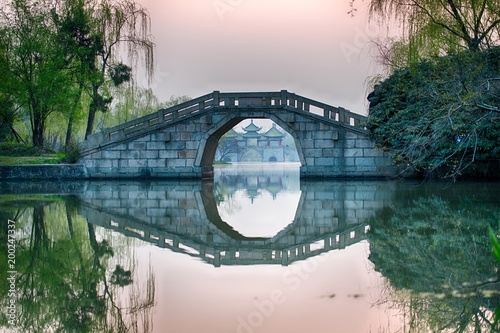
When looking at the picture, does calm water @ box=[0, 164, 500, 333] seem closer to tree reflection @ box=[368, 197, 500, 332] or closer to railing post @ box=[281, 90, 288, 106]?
tree reflection @ box=[368, 197, 500, 332]

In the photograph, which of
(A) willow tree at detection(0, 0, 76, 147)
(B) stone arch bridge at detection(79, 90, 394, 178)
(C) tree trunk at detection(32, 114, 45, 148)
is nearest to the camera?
(B) stone arch bridge at detection(79, 90, 394, 178)

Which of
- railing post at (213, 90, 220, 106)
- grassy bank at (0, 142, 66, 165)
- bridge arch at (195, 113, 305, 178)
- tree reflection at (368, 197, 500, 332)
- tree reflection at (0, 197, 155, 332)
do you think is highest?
railing post at (213, 90, 220, 106)

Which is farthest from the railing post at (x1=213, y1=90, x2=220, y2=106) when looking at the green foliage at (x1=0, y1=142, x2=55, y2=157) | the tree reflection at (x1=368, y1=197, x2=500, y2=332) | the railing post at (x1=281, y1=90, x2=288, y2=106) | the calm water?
the tree reflection at (x1=368, y1=197, x2=500, y2=332)

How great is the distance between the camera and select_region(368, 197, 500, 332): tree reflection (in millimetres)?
3234

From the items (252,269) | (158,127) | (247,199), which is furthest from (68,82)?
(252,269)

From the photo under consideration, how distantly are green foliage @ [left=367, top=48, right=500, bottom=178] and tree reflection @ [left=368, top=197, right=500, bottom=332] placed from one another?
157cm

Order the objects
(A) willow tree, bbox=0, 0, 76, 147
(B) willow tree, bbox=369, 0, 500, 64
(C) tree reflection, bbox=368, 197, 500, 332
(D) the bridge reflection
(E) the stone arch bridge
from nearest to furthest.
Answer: (C) tree reflection, bbox=368, 197, 500, 332 < (D) the bridge reflection < (B) willow tree, bbox=369, 0, 500, 64 < (E) the stone arch bridge < (A) willow tree, bbox=0, 0, 76, 147

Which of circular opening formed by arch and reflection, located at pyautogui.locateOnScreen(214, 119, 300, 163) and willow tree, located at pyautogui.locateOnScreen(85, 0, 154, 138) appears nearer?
willow tree, located at pyautogui.locateOnScreen(85, 0, 154, 138)

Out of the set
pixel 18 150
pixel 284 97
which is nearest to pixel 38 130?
pixel 18 150

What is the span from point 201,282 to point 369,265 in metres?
1.45

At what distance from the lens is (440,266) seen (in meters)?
4.44

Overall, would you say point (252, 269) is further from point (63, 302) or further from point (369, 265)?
point (63, 302)

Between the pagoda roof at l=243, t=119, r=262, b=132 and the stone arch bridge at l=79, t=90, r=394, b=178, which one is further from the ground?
the pagoda roof at l=243, t=119, r=262, b=132

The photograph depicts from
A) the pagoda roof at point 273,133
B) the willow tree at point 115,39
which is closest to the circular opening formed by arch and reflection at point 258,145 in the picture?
the pagoda roof at point 273,133
